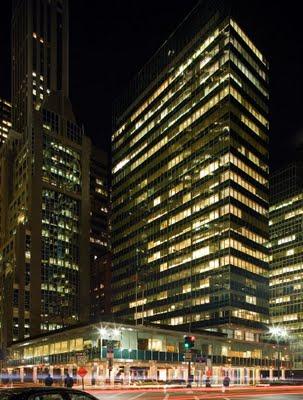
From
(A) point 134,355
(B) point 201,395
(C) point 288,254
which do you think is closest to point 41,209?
(C) point 288,254

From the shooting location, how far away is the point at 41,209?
175625 mm

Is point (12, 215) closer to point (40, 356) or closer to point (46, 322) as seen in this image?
point (46, 322)

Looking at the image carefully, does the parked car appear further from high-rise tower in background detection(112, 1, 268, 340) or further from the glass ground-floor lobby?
high-rise tower in background detection(112, 1, 268, 340)

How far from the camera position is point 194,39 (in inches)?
5797

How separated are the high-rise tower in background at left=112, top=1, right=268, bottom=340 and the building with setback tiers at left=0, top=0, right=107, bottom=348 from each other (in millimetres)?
21489

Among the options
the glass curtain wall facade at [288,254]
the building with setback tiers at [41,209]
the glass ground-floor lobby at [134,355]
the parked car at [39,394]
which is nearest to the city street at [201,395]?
the glass ground-floor lobby at [134,355]

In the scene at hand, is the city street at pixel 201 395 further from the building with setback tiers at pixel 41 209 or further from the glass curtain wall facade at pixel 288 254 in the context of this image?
the glass curtain wall facade at pixel 288 254

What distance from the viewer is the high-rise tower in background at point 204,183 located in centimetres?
12838

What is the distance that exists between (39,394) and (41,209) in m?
165

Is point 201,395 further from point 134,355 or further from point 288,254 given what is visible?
point 288,254

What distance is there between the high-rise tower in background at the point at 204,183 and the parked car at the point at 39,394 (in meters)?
107

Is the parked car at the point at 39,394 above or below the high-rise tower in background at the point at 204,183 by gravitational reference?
below

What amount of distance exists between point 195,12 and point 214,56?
16.7 metres

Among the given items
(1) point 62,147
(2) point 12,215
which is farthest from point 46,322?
(1) point 62,147
